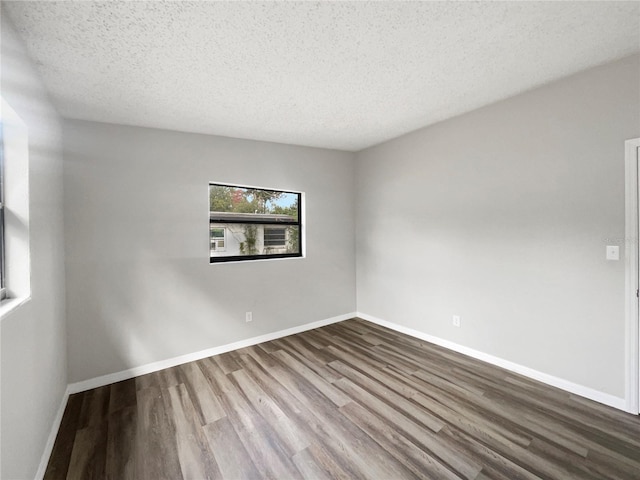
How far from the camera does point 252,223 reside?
11.7 ft

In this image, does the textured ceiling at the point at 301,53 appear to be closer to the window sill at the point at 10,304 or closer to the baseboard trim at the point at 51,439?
the window sill at the point at 10,304

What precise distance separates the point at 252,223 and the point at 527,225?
9.74 feet

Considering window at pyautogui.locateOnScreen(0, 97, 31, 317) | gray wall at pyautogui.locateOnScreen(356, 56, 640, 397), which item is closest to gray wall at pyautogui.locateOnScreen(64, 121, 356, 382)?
window at pyautogui.locateOnScreen(0, 97, 31, 317)

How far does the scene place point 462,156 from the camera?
2986 millimetres

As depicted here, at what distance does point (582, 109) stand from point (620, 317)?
5.37 ft

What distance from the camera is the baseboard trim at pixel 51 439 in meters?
1.60

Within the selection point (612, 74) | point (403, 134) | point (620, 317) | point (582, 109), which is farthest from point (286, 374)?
point (612, 74)

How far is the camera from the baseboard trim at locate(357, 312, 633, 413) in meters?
2.13

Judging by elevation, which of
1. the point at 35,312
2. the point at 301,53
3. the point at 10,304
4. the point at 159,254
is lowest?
the point at 35,312

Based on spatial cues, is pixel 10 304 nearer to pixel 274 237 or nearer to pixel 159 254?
pixel 159 254

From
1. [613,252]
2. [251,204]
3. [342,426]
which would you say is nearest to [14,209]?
[251,204]

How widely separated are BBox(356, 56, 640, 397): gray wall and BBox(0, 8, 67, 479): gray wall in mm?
3469

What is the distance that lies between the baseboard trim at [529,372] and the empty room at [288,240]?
2 centimetres

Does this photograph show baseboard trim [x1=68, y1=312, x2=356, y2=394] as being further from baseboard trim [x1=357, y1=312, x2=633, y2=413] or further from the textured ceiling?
the textured ceiling
